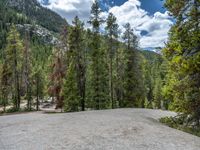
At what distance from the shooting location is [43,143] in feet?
34.9

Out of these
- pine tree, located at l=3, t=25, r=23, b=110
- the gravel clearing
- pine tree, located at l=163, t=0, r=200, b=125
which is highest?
pine tree, located at l=3, t=25, r=23, b=110

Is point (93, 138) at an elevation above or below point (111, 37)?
below

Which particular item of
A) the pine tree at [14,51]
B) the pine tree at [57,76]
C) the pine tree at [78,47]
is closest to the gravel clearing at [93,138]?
the pine tree at [78,47]

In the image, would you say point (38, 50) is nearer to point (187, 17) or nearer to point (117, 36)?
point (117, 36)

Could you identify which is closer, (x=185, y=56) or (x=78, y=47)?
(x=185, y=56)

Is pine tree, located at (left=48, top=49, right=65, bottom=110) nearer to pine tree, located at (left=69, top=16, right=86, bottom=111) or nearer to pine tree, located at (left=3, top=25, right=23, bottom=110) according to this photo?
pine tree, located at (left=3, top=25, right=23, bottom=110)

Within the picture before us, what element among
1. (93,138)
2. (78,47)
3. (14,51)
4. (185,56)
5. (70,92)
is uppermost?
(14,51)

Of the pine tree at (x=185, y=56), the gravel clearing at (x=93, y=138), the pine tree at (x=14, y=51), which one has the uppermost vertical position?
the pine tree at (x=14, y=51)

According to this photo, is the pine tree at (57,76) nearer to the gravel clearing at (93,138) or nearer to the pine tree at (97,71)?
the pine tree at (97,71)

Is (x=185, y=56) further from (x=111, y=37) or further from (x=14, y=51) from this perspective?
(x=14, y=51)

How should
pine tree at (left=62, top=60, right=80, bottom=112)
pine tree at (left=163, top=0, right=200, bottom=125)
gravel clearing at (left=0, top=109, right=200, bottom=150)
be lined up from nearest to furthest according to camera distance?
1. gravel clearing at (left=0, top=109, right=200, bottom=150)
2. pine tree at (left=163, top=0, right=200, bottom=125)
3. pine tree at (left=62, top=60, right=80, bottom=112)

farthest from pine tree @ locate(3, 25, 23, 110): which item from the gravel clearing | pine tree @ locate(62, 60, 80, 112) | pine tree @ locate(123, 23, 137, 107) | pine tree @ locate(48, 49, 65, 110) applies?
the gravel clearing

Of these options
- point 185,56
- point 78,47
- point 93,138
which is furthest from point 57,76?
point 93,138

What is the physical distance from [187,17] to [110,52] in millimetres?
27617
